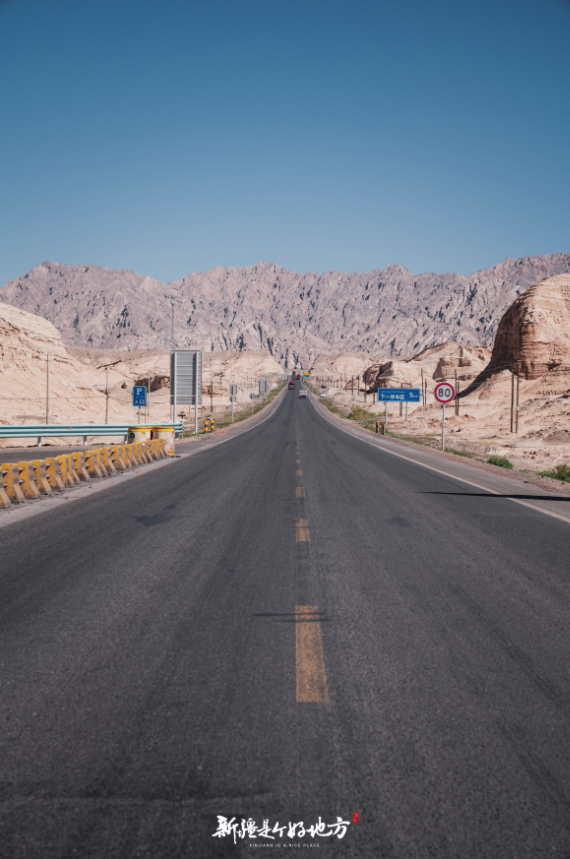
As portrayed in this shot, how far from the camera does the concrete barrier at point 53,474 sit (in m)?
12.0

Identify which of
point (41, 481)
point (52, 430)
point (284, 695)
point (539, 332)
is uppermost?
point (539, 332)

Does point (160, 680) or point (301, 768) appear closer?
point (301, 768)

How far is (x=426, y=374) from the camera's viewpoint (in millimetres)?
114750

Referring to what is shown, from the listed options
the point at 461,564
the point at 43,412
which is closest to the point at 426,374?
the point at 43,412

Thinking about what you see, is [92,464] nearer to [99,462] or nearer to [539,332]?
[99,462]

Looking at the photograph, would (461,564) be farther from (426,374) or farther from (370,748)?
(426,374)

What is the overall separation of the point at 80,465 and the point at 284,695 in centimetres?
1143

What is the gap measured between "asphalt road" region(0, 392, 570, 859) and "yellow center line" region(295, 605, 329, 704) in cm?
2

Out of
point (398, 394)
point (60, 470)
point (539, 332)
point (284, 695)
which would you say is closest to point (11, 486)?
point (60, 470)

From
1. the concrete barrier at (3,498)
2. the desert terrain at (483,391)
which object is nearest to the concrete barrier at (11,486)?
the concrete barrier at (3,498)

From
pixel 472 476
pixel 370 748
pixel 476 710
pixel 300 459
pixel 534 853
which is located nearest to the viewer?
pixel 534 853

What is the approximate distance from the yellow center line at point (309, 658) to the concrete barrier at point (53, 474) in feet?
29.1

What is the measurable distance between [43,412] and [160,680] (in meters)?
41.3

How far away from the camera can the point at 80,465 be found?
13562 millimetres
